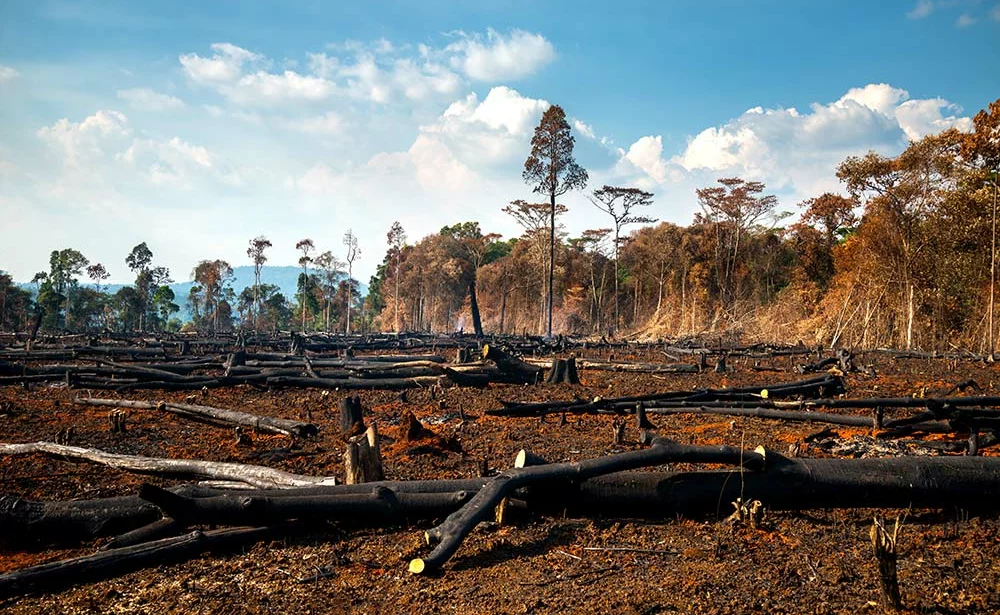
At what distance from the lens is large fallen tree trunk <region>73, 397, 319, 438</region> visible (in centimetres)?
898

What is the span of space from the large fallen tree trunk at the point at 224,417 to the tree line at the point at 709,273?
16.1 metres

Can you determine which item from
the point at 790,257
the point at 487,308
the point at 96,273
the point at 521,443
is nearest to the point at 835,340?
the point at 790,257

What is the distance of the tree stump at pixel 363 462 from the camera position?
5.48m

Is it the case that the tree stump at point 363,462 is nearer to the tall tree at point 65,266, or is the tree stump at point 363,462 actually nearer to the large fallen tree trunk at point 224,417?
the large fallen tree trunk at point 224,417

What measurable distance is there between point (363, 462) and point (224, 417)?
222 inches

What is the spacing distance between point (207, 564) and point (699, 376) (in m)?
15.1

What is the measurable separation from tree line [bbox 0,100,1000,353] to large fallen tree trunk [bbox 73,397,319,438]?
53.0 ft

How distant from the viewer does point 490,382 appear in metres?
16.3

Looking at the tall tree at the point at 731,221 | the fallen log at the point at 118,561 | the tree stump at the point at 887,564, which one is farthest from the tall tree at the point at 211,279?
the tree stump at the point at 887,564

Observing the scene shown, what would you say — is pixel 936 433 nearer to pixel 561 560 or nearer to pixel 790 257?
pixel 561 560

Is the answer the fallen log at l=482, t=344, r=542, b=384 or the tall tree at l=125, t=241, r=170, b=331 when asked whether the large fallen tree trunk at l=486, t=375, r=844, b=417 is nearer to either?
the fallen log at l=482, t=344, r=542, b=384

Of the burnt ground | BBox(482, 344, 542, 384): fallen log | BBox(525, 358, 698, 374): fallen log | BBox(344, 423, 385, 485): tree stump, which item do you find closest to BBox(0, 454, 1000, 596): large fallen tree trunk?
the burnt ground

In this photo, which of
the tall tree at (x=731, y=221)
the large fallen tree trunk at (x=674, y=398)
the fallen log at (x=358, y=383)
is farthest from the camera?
the tall tree at (x=731, y=221)

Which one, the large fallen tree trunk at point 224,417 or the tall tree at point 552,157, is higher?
the tall tree at point 552,157
